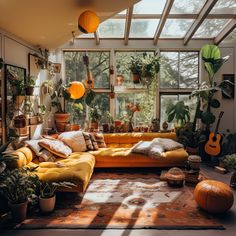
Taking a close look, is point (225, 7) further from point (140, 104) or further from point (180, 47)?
point (140, 104)

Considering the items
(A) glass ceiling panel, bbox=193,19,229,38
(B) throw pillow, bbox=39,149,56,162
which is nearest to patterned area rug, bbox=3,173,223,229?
(B) throw pillow, bbox=39,149,56,162

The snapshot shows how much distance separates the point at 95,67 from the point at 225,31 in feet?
10.5

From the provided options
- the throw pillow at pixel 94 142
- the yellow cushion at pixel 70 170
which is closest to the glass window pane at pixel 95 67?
the throw pillow at pixel 94 142

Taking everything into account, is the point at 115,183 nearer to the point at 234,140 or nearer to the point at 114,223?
the point at 114,223

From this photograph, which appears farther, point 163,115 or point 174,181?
point 163,115

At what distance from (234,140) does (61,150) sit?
3974 millimetres

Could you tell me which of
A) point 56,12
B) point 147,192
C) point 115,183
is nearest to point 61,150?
point 115,183

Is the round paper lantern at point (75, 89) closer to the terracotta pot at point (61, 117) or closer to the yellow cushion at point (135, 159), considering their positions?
the terracotta pot at point (61, 117)

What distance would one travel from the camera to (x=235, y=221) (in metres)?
2.70

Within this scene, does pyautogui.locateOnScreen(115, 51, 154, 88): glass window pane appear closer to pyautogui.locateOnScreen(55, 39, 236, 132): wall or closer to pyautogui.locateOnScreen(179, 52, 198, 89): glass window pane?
pyautogui.locateOnScreen(55, 39, 236, 132): wall

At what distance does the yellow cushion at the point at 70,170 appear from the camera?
2994 mm

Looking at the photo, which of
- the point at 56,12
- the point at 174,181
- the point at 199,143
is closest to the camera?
the point at 56,12

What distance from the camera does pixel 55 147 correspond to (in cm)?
403

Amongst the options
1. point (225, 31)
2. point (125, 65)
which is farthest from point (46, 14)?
point (225, 31)
